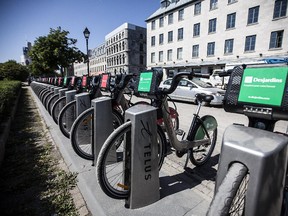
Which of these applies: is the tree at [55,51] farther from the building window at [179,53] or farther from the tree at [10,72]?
the tree at [10,72]

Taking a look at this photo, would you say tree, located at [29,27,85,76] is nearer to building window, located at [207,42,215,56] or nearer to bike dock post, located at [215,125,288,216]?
building window, located at [207,42,215,56]

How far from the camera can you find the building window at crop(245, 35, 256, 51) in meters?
18.7

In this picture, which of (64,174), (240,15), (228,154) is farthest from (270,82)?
(240,15)

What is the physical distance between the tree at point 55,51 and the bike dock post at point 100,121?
18.0m

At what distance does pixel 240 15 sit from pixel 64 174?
23.5 metres

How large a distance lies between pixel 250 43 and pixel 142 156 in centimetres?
2182

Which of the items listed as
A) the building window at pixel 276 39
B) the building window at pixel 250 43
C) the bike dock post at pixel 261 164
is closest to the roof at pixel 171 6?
the building window at pixel 250 43

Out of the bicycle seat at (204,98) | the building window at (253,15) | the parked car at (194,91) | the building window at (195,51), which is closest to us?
the bicycle seat at (204,98)

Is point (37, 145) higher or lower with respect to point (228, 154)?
lower

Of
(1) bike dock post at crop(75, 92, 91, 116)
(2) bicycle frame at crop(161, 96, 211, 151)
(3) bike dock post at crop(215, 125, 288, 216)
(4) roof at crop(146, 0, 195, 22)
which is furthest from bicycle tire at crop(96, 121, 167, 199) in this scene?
(4) roof at crop(146, 0, 195, 22)

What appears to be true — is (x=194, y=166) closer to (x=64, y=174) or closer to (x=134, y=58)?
(x=64, y=174)

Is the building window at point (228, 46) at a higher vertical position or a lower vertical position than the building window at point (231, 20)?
lower

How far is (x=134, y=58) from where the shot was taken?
153ft

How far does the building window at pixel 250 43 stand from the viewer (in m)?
18.7
